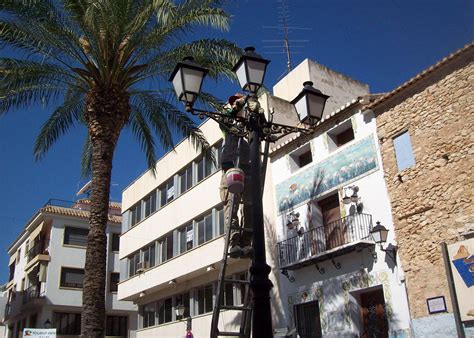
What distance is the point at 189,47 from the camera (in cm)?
1445

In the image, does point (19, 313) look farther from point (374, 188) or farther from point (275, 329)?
point (374, 188)

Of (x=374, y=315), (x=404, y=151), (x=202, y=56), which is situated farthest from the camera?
(x=374, y=315)

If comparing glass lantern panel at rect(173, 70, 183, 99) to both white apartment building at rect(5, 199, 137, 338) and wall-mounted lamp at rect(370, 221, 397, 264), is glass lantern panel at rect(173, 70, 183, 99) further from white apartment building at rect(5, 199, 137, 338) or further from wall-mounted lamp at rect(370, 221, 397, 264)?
white apartment building at rect(5, 199, 137, 338)

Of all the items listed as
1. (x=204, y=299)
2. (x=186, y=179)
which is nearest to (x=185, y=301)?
(x=204, y=299)

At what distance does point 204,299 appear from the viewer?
23375 mm

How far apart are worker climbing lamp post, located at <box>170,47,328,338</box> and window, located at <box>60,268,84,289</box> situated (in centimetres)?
3316

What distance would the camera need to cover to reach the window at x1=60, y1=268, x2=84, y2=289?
38562mm

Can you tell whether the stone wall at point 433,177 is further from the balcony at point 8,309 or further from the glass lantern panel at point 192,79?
the balcony at point 8,309

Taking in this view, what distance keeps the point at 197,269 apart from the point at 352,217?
859 centimetres

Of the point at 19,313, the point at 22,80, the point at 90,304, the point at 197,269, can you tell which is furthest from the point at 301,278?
the point at 19,313

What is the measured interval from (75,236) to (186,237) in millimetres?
18202

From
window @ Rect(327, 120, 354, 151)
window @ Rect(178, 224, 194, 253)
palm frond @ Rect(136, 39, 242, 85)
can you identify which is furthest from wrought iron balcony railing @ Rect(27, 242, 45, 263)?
palm frond @ Rect(136, 39, 242, 85)

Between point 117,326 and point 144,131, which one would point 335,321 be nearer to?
point 144,131

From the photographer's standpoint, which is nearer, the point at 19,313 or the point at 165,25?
the point at 165,25
